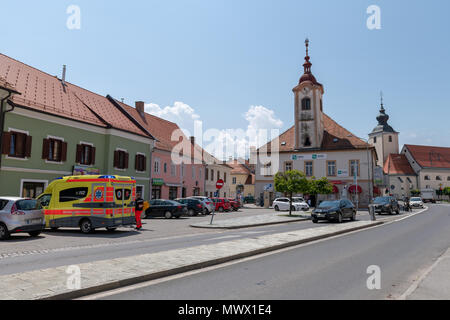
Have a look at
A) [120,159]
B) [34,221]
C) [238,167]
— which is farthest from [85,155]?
[238,167]

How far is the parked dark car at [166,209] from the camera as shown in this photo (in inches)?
1007

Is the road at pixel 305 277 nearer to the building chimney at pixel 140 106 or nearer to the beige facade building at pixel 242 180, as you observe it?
the building chimney at pixel 140 106

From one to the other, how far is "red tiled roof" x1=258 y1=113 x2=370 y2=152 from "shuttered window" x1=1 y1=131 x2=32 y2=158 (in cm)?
3680

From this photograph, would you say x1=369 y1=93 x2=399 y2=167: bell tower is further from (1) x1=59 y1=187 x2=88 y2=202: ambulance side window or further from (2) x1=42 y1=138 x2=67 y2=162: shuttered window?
(1) x1=59 y1=187 x2=88 y2=202: ambulance side window

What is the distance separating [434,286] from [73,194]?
1400cm

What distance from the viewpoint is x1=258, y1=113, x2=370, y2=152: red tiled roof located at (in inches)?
1885

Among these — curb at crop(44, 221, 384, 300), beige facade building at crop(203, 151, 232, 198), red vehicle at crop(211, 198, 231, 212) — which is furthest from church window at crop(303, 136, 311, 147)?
curb at crop(44, 221, 384, 300)

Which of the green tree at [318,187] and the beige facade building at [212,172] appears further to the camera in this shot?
the beige facade building at [212,172]

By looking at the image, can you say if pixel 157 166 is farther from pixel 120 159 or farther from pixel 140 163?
pixel 120 159

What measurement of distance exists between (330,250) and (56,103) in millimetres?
22134

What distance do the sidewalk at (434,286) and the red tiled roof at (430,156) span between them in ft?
332

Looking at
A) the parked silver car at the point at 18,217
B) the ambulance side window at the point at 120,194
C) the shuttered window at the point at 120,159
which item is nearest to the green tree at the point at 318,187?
the shuttered window at the point at 120,159
